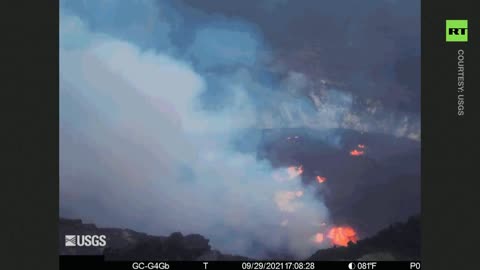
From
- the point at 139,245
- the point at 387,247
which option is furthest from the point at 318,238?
the point at 139,245

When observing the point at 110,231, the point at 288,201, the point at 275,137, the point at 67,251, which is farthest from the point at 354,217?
the point at 67,251

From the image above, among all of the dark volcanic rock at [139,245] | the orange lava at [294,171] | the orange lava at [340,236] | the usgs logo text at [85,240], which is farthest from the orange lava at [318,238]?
the usgs logo text at [85,240]

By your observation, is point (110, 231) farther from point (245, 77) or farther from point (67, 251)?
point (245, 77)

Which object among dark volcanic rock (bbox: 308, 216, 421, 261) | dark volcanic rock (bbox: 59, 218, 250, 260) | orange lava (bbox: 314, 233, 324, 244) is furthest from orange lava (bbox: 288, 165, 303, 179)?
dark volcanic rock (bbox: 59, 218, 250, 260)

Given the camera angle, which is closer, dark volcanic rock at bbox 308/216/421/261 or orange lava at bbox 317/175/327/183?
dark volcanic rock at bbox 308/216/421/261

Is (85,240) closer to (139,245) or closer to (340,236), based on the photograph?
(139,245)

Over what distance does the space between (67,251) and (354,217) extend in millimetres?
5712
